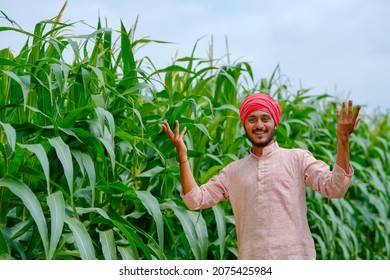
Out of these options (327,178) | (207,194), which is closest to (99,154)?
(207,194)

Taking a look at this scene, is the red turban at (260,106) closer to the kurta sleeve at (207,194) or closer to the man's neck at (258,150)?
the man's neck at (258,150)

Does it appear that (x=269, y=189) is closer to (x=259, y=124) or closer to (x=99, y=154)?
(x=259, y=124)

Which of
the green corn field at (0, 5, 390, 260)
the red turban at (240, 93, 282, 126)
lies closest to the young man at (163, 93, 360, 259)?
the red turban at (240, 93, 282, 126)

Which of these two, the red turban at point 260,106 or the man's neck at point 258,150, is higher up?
the red turban at point 260,106

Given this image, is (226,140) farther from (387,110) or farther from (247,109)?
(387,110)

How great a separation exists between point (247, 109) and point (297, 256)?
397 mm

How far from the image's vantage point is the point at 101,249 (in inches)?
78.3

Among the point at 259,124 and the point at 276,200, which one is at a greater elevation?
the point at 259,124

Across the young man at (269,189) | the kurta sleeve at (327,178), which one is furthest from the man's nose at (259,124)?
the kurta sleeve at (327,178)

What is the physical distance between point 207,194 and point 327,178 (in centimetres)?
33

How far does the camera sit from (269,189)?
171cm

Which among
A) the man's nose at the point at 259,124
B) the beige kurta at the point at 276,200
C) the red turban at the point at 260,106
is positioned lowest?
the beige kurta at the point at 276,200

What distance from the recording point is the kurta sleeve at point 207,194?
70.1 inches
